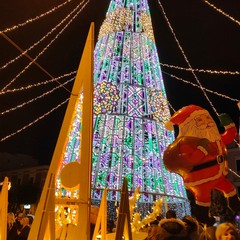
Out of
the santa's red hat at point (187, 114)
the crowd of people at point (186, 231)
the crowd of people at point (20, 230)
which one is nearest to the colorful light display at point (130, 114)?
the crowd of people at point (20, 230)

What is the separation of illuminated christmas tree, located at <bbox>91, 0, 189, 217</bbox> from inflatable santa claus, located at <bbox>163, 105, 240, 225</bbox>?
6074mm

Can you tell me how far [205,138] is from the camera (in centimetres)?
496

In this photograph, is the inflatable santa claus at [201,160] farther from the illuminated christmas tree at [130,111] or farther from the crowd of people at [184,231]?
the illuminated christmas tree at [130,111]

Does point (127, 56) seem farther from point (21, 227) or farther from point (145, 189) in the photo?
point (21, 227)

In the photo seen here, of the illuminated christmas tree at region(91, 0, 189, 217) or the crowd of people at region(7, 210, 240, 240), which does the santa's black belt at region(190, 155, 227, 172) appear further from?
the illuminated christmas tree at region(91, 0, 189, 217)

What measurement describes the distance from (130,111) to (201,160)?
7341mm

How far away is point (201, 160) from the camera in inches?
191

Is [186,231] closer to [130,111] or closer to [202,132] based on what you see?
[202,132]

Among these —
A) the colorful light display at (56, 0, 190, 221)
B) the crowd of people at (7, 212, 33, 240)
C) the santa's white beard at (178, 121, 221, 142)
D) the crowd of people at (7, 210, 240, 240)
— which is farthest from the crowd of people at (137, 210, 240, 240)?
the colorful light display at (56, 0, 190, 221)

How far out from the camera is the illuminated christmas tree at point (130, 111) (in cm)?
1145

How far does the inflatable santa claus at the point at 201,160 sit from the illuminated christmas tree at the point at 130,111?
6074 mm

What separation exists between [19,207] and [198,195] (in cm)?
2775

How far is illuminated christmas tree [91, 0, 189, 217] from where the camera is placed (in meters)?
11.4

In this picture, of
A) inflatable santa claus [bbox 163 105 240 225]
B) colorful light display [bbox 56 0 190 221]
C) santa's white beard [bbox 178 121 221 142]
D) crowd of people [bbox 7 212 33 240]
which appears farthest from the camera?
colorful light display [bbox 56 0 190 221]
